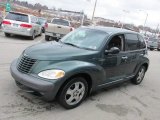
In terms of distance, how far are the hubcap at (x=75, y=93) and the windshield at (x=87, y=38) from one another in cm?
102

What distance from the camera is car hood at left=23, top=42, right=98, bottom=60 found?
4920 millimetres

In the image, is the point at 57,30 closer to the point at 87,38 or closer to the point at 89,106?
the point at 87,38

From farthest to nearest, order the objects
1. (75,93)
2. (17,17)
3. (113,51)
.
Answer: (17,17) < (113,51) < (75,93)

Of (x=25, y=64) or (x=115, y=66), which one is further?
(x=115, y=66)

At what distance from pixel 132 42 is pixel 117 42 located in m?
0.87

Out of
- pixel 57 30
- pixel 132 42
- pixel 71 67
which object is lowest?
pixel 57 30

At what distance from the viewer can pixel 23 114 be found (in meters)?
4.50

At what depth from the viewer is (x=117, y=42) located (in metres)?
6.21

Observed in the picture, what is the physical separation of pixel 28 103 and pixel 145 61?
4277 millimetres

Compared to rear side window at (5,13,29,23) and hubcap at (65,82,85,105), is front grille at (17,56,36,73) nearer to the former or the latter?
hubcap at (65,82,85,105)

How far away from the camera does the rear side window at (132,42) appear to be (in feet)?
21.7

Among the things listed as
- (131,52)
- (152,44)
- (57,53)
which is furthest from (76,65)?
(152,44)

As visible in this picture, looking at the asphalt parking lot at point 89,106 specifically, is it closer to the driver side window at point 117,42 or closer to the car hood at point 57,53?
the car hood at point 57,53

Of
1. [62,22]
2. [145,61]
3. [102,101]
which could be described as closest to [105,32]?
[102,101]
